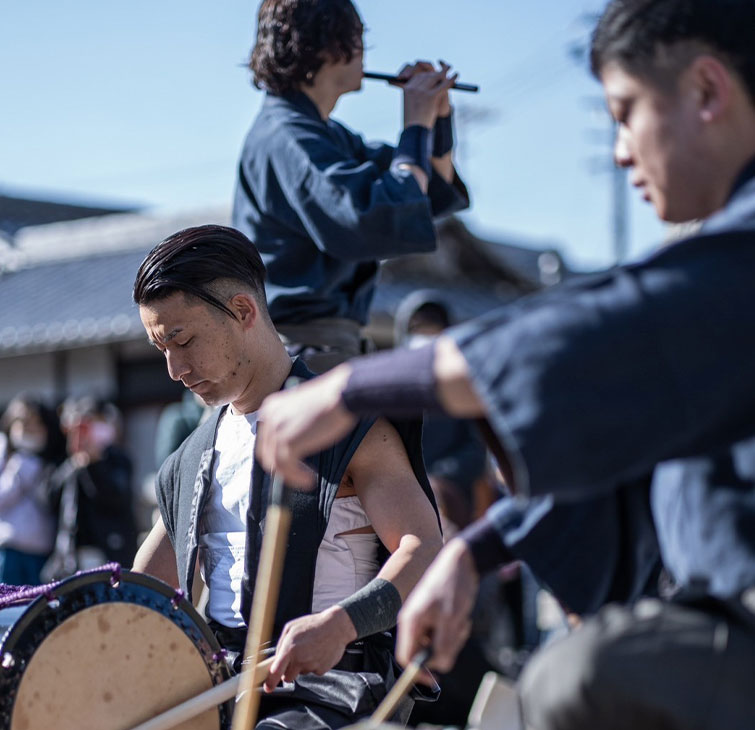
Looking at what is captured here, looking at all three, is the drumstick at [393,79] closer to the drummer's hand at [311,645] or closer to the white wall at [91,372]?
the drummer's hand at [311,645]

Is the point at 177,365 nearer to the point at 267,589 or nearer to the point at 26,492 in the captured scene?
the point at 267,589

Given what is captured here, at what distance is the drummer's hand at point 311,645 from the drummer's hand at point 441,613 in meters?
0.58

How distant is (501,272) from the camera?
20.0m

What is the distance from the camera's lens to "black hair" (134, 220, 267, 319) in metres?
2.78

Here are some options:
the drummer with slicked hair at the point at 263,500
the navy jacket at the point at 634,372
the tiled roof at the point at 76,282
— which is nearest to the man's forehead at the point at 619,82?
the navy jacket at the point at 634,372

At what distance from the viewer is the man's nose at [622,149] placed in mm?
1813

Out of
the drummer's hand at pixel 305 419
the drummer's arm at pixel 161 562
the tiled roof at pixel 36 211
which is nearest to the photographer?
the drummer's hand at pixel 305 419

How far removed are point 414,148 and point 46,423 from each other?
5513mm

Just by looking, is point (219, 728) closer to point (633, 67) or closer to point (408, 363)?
point (408, 363)

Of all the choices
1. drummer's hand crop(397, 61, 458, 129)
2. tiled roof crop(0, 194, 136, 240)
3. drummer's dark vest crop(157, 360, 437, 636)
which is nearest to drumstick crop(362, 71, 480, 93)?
drummer's hand crop(397, 61, 458, 129)

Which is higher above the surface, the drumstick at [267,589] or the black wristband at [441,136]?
the black wristband at [441,136]

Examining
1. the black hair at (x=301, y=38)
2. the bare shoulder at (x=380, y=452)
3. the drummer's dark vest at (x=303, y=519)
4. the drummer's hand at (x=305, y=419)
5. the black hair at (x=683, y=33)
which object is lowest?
the drummer's dark vest at (x=303, y=519)

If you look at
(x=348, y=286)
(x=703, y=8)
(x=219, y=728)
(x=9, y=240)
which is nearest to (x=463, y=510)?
(x=348, y=286)

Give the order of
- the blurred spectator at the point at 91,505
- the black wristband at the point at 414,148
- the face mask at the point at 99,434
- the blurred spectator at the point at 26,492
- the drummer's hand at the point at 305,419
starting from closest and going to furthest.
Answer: the drummer's hand at the point at 305,419, the black wristband at the point at 414,148, the blurred spectator at the point at 26,492, the blurred spectator at the point at 91,505, the face mask at the point at 99,434
